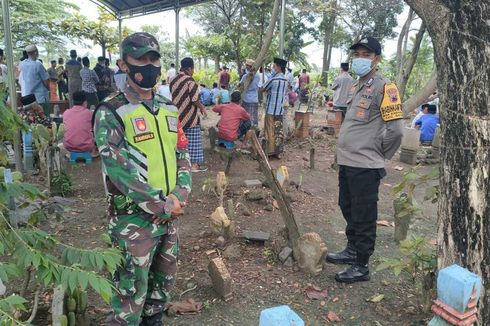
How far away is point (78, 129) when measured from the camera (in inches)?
248

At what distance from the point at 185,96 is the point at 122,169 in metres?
4.44

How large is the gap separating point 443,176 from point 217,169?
5.20m

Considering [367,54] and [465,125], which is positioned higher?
[367,54]

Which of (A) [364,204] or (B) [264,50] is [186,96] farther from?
(A) [364,204]

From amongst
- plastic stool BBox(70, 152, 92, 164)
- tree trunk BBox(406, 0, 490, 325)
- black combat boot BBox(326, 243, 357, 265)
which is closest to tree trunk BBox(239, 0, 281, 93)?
plastic stool BBox(70, 152, 92, 164)

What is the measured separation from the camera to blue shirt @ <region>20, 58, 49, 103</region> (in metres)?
8.48

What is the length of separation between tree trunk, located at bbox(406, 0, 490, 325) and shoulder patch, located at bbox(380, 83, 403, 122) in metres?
0.95

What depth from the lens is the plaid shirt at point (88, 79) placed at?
10.2 metres

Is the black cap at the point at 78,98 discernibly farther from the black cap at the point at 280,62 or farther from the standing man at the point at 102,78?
the standing man at the point at 102,78

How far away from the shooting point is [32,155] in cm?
625

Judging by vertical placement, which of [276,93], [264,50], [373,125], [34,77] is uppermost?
[264,50]

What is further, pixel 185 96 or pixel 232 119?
pixel 232 119

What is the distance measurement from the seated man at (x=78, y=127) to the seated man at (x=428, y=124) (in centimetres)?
670

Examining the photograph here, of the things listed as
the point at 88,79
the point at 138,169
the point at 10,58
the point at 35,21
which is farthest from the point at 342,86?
the point at 35,21
